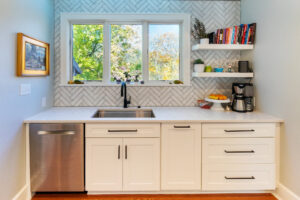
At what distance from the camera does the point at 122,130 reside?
245 centimetres

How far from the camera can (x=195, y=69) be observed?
3.16 m

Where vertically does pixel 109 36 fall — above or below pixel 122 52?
above

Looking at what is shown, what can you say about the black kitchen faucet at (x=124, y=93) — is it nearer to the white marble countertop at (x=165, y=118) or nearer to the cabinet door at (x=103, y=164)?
the white marble countertop at (x=165, y=118)

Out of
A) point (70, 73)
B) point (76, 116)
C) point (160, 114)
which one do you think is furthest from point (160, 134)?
point (70, 73)

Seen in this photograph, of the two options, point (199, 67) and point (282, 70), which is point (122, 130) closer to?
point (199, 67)

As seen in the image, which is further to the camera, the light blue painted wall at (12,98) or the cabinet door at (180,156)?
the cabinet door at (180,156)

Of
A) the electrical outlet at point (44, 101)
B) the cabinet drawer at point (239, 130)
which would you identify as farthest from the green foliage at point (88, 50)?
the cabinet drawer at point (239, 130)

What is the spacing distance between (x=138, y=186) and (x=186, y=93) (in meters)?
1.41

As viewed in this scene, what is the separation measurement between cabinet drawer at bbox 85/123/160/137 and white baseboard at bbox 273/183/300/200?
53.3 inches

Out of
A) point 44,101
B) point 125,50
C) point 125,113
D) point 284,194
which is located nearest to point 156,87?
point 125,113

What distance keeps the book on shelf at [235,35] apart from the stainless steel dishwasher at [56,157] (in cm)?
193

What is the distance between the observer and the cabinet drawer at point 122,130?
2.44 m

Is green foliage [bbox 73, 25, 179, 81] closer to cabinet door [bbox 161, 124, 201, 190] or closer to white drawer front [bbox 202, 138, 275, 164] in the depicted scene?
cabinet door [bbox 161, 124, 201, 190]

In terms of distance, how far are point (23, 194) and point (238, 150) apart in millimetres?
2161
